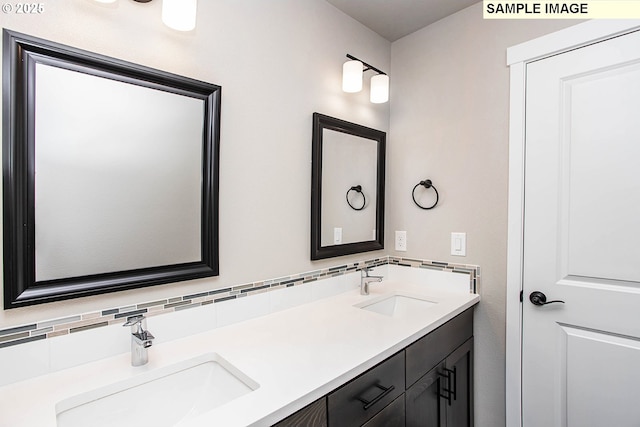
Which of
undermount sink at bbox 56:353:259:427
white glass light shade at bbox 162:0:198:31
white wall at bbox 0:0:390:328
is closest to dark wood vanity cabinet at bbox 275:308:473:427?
undermount sink at bbox 56:353:259:427

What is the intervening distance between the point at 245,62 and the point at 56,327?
116 cm

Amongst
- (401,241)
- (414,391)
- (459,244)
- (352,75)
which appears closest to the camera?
(414,391)

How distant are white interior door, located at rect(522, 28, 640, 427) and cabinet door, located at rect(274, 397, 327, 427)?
1228 mm

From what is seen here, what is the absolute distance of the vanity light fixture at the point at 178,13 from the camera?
107 cm

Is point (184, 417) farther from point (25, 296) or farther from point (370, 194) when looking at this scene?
point (370, 194)

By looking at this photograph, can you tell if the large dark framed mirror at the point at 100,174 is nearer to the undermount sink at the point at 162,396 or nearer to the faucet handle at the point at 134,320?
the faucet handle at the point at 134,320

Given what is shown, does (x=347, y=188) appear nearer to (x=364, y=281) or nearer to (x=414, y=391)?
(x=364, y=281)

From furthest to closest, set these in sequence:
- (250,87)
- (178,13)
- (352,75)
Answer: (352,75) → (250,87) → (178,13)

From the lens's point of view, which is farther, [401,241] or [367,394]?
[401,241]

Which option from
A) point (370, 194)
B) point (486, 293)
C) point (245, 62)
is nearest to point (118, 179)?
point (245, 62)

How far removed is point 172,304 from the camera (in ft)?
3.84

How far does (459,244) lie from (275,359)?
4.15ft

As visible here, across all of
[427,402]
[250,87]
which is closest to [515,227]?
[427,402]

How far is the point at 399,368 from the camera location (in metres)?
1.18
